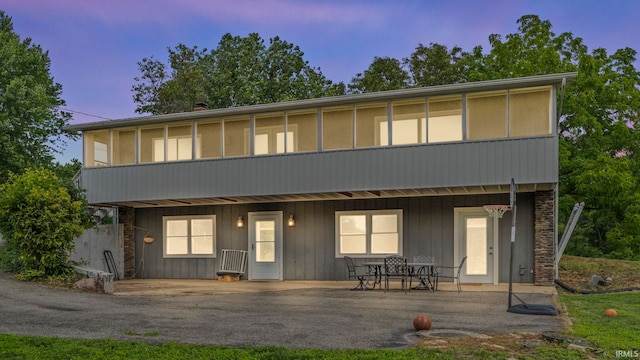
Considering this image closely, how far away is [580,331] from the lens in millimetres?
7465

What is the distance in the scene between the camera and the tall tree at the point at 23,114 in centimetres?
2355

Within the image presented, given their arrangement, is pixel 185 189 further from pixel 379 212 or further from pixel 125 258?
pixel 379 212

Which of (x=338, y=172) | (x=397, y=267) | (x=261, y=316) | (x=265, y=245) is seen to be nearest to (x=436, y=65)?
(x=265, y=245)

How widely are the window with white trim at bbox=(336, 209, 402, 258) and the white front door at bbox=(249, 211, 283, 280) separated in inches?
73.2

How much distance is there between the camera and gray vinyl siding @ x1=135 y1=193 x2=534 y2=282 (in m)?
14.1

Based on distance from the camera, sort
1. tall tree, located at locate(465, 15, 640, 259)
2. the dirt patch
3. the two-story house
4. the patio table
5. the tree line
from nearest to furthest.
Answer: the dirt patch
the patio table
the two-story house
tall tree, located at locate(465, 15, 640, 259)
the tree line

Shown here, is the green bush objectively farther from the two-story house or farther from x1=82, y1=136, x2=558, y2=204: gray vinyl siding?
the two-story house

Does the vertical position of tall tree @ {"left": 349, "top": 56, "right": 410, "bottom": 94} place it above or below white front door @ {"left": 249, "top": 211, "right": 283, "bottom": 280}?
above

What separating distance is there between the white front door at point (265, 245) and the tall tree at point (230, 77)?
14139 millimetres

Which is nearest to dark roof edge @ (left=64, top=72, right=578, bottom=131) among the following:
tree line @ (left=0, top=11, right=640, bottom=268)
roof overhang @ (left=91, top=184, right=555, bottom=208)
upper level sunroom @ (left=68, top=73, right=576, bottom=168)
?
upper level sunroom @ (left=68, top=73, right=576, bottom=168)

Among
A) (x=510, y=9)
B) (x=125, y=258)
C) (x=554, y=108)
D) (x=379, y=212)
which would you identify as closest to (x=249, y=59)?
(x=510, y=9)

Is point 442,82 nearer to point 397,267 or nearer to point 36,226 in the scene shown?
point 397,267

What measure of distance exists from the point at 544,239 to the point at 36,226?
38.7ft

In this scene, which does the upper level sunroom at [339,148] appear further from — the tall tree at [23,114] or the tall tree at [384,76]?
the tall tree at [384,76]
